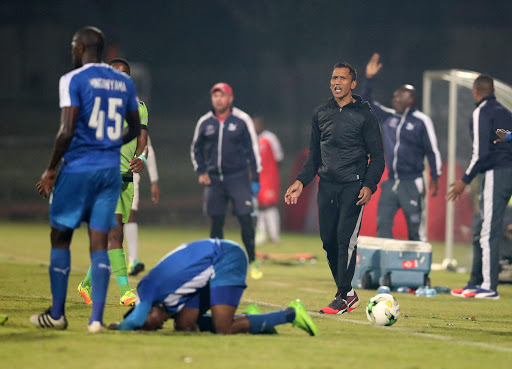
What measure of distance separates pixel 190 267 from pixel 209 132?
19.4ft

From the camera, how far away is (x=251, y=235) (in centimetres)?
1386

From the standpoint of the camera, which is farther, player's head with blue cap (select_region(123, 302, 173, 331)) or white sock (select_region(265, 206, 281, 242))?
white sock (select_region(265, 206, 281, 242))

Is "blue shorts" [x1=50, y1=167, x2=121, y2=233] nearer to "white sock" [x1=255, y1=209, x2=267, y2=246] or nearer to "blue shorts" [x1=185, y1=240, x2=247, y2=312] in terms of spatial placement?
"blue shorts" [x1=185, y1=240, x2=247, y2=312]

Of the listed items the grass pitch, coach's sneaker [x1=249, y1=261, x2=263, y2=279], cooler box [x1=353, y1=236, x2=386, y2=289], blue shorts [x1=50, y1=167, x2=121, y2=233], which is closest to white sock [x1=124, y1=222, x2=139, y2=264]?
the grass pitch

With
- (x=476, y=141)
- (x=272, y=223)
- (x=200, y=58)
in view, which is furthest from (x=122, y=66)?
(x=200, y=58)

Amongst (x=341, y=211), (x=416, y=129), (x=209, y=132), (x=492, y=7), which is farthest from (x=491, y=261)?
(x=492, y=7)

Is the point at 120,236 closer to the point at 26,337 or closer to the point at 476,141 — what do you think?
the point at 26,337

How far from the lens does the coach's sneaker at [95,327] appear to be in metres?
7.73

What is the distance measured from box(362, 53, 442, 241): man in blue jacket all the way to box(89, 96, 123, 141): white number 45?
6.20 metres

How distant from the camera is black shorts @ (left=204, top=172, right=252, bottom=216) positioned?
44.2 ft

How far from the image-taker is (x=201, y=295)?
791cm

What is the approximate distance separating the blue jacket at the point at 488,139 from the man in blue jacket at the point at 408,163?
1323 millimetres

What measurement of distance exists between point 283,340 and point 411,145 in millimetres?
6343

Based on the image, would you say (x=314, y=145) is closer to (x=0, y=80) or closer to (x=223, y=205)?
(x=223, y=205)
